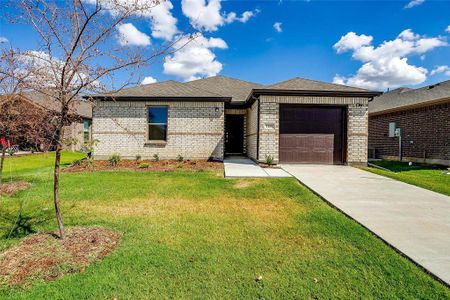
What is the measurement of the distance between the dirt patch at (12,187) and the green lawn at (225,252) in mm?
607

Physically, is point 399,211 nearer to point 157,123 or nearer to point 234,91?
point 157,123

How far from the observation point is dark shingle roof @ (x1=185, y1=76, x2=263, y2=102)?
609 inches

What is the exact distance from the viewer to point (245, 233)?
3803 millimetres

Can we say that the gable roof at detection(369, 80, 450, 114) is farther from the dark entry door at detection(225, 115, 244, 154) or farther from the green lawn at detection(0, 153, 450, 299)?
the green lawn at detection(0, 153, 450, 299)

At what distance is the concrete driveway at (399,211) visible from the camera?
312 cm

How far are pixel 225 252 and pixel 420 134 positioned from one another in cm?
1449

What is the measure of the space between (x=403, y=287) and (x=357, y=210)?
2.44 m

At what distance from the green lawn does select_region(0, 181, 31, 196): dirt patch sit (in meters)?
0.61

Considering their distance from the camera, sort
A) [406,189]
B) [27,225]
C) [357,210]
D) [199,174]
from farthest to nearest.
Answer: [199,174], [406,189], [357,210], [27,225]

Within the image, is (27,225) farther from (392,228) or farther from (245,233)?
(392,228)

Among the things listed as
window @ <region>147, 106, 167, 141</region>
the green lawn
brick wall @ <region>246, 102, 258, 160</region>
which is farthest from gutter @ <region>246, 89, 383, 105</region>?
the green lawn

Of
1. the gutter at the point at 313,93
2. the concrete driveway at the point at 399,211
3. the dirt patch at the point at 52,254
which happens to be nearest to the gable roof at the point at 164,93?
the gutter at the point at 313,93

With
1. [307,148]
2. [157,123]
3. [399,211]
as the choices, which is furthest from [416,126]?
[157,123]

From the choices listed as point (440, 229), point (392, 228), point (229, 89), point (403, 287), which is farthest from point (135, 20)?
point (229, 89)
